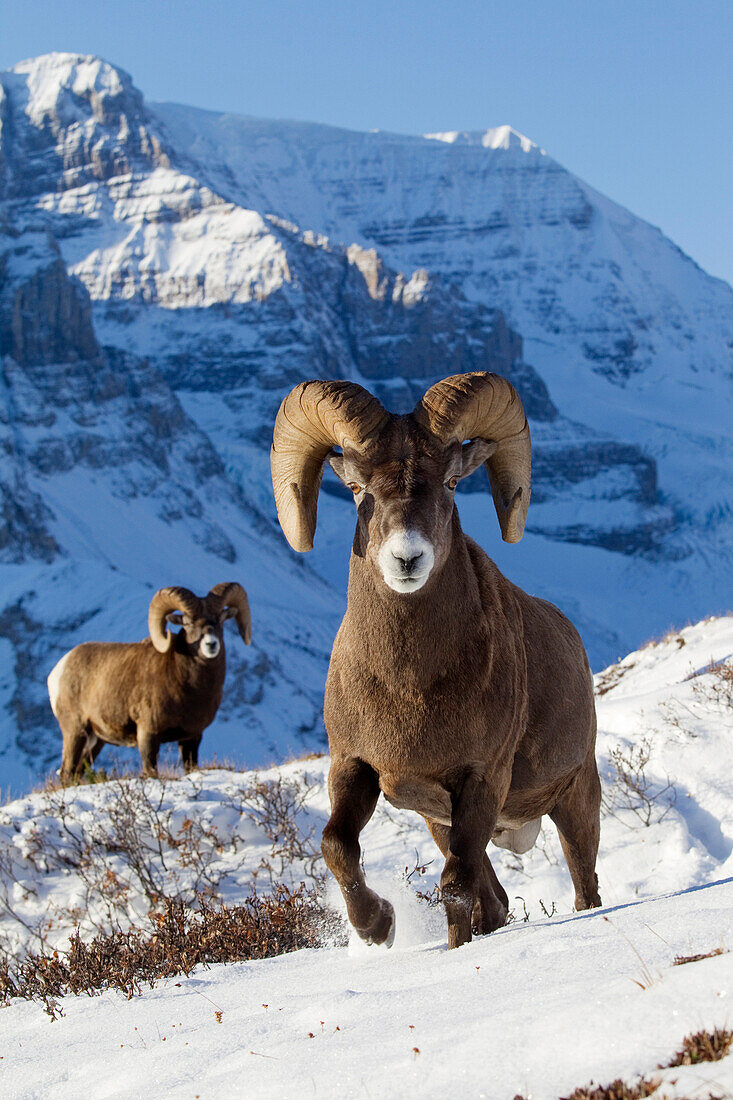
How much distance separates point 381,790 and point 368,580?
2.86ft

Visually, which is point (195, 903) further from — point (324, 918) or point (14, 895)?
point (324, 918)

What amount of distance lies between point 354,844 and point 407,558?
112 centimetres

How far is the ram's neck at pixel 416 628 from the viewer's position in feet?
14.4

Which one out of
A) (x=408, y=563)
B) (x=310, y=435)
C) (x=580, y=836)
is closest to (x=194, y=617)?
(x=580, y=836)

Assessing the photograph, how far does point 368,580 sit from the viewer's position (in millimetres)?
4590

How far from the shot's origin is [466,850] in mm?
4180

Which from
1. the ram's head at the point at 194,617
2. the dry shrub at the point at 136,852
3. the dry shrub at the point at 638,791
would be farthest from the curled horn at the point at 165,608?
the dry shrub at the point at 638,791

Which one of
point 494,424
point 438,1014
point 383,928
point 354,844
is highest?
point 494,424

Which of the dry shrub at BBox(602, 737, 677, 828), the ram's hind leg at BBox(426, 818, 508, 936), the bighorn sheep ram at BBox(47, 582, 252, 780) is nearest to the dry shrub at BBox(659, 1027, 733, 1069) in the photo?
the ram's hind leg at BBox(426, 818, 508, 936)

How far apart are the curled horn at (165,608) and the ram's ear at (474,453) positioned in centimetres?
761

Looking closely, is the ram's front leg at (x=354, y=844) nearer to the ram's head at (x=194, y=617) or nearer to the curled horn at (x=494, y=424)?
the curled horn at (x=494, y=424)

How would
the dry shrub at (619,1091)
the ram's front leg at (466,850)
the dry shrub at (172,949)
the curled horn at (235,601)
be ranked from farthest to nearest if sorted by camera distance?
1. the curled horn at (235,601)
2. the dry shrub at (172,949)
3. the ram's front leg at (466,850)
4. the dry shrub at (619,1091)

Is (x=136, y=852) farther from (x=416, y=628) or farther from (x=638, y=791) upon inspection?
(x=416, y=628)

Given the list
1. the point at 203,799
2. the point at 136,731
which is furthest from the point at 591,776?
the point at 136,731
